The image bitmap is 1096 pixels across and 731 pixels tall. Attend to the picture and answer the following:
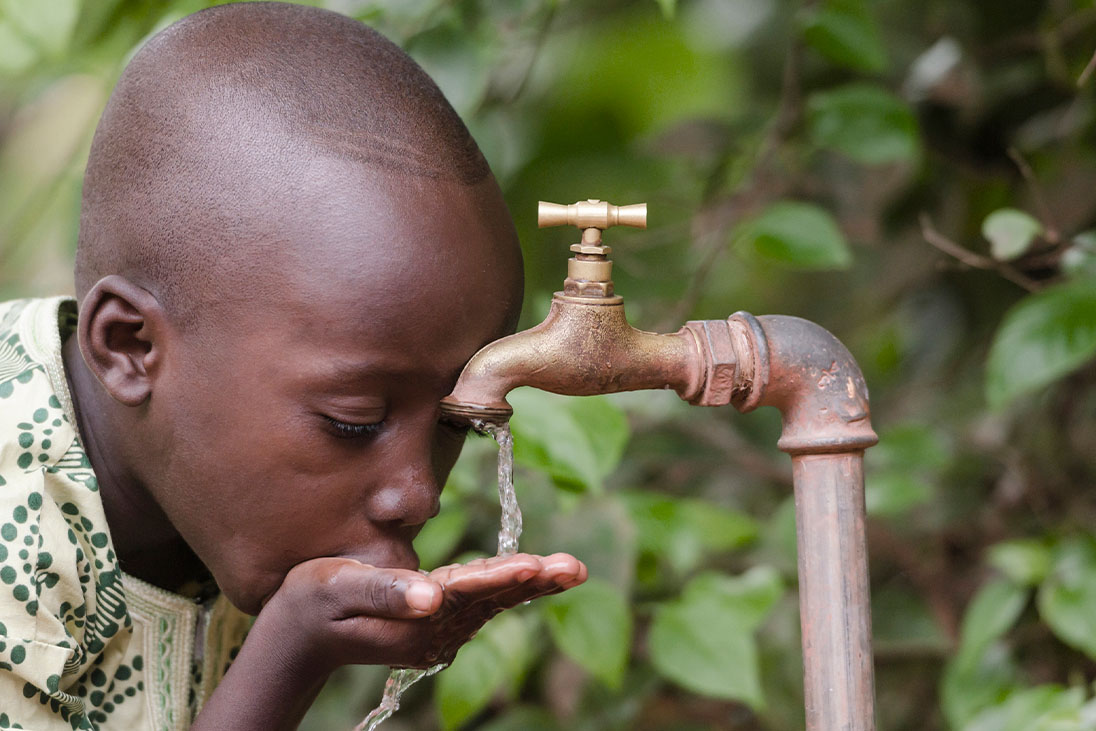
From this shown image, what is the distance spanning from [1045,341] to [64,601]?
96 cm

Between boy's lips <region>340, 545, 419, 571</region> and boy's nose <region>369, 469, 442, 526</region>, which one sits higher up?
boy's nose <region>369, 469, 442, 526</region>

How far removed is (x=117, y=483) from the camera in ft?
3.08

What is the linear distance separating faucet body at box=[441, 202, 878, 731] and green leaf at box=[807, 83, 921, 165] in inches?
25.3

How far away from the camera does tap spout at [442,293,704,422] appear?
2.55ft

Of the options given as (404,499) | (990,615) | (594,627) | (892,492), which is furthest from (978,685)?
(404,499)

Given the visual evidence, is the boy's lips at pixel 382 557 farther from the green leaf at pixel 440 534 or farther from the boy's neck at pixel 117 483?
the green leaf at pixel 440 534

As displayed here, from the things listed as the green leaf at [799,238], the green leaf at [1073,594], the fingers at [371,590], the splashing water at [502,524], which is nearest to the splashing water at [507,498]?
the splashing water at [502,524]

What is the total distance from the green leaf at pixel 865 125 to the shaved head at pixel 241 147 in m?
0.68

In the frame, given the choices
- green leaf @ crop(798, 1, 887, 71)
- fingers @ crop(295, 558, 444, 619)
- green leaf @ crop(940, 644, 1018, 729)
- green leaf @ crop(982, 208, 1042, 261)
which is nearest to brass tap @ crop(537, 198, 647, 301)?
fingers @ crop(295, 558, 444, 619)

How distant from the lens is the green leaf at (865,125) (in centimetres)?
139

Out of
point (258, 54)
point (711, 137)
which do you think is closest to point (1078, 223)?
point (711, 137)

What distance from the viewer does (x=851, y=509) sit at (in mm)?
820

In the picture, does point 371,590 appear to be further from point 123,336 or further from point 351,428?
point 123,336

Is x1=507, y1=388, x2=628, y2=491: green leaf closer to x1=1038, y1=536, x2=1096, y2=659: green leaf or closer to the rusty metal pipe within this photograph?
the rusty metal pipe
